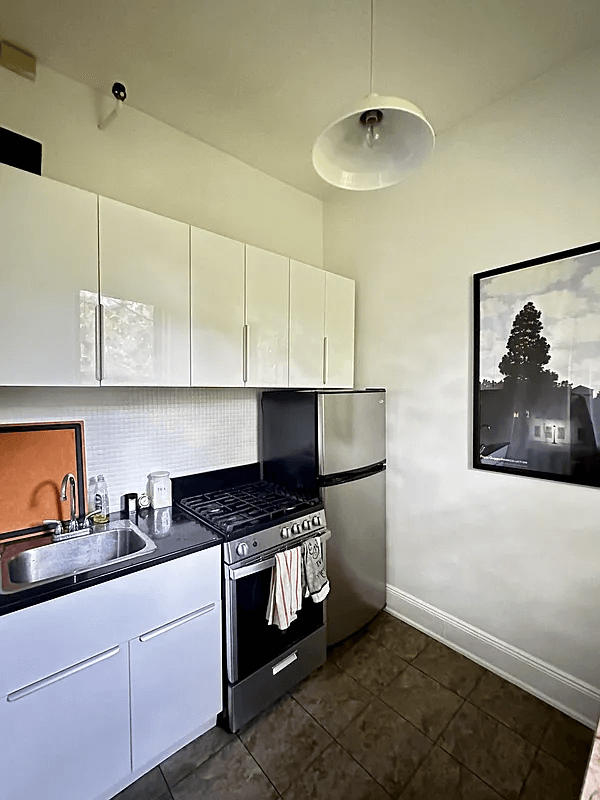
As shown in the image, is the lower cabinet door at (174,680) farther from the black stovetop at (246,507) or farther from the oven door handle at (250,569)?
the black stovetop at (246,507)

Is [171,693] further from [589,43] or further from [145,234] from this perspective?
[589,43]

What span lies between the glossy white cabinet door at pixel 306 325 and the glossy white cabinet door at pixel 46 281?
1.07 metres

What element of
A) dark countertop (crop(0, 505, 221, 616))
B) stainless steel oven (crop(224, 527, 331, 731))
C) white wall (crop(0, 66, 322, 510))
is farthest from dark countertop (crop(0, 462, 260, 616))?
stainless steel oven (crop(224, 527, 331, 731))

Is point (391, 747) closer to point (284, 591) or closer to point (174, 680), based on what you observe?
point (284, 591)

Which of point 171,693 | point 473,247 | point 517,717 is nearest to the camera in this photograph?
point 171,693

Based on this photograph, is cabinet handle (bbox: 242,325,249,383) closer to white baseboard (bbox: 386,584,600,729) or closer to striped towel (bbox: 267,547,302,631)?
striped towel (bbox: 267,547,302,631)

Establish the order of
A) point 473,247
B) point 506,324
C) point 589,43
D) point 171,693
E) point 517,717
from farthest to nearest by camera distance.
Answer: point 473,247 → point 506,324 → point 517,717 → point 589,43 → point 171,693

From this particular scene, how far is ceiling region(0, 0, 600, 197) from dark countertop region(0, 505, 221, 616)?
214cm

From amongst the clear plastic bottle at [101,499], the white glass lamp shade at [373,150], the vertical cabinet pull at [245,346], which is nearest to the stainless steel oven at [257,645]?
the clear plastic bottle at [101,499]

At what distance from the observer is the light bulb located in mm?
1163

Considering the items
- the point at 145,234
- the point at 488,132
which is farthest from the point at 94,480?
the point at 488,132

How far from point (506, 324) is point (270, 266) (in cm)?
129

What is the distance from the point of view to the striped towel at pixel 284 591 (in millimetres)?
1777

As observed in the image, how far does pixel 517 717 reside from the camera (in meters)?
1.77
